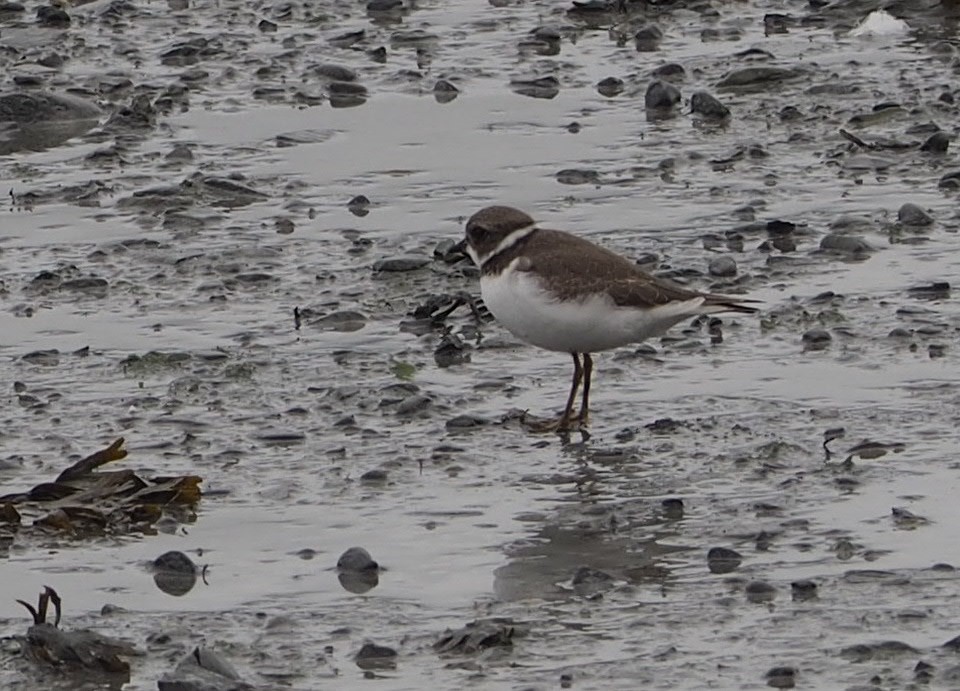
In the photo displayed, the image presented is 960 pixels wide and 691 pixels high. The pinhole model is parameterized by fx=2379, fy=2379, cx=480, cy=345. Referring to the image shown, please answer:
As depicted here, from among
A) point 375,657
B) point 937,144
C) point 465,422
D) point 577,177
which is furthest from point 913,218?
point 375,657

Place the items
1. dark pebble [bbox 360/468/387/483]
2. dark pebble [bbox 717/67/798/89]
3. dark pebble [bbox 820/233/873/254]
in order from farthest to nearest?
dark pebble [bbox 717/67/798/89] → dark pebble [bbox 820/233/873/254] → dark pebble [bbox 360/468/387/483]

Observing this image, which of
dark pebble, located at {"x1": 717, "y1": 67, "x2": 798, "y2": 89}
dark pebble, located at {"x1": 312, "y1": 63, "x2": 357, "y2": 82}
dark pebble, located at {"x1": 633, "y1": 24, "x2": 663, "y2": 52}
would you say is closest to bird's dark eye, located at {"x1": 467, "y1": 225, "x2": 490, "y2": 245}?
dark pebble, located at {"x1": 717, "y1": 67, "x2": 798, "y2": 89}

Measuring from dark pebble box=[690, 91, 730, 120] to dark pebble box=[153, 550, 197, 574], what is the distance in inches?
237

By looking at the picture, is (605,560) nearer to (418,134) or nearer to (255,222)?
(255,222)

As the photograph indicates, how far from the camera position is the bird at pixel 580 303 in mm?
8742

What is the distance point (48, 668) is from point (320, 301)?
12.7ft

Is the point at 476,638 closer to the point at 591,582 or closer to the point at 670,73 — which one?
the point at 591,582

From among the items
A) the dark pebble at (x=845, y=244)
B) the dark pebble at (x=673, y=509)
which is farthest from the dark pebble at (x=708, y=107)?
the dark pebble at (x=673, y=509)

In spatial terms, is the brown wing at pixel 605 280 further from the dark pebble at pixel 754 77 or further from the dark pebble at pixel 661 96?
the dark pebble at pixel 754 77

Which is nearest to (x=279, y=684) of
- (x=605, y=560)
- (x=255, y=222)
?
(x=605, y=560)

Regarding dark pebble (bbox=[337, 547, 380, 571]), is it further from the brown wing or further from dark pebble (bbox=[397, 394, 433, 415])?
the brown wing

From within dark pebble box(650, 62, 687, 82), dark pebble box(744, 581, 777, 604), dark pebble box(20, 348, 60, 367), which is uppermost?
dark pebble box(744, 581, 777, 604)

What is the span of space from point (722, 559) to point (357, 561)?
3.69 feet

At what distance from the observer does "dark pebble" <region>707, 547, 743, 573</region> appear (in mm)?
7277
